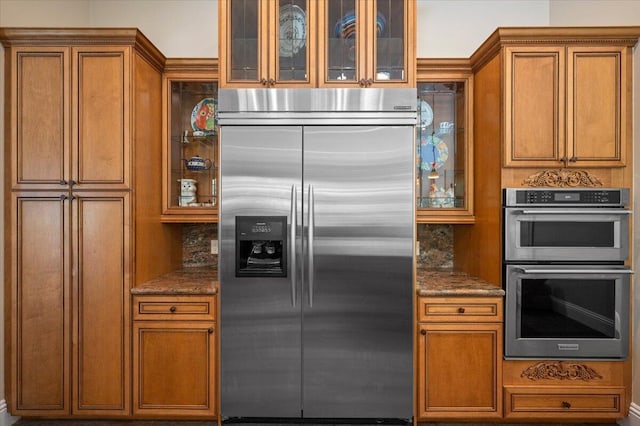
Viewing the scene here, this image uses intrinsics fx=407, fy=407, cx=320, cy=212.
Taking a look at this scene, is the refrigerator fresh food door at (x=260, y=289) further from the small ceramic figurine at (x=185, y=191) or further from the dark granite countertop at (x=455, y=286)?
the dark granite countertop at (x=455, y=286)

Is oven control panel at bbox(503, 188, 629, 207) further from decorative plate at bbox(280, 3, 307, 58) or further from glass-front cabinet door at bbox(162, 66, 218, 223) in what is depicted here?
glass-front cabinet door at bbox(162, 66, 218, 223)

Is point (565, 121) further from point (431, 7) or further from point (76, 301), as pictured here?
point (76, 301)

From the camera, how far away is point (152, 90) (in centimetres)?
276

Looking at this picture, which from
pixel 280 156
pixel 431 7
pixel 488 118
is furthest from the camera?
pixel 431 7

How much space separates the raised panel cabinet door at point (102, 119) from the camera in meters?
2.49

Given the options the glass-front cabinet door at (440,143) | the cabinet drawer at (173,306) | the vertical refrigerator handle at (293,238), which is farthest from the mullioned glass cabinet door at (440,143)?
the cabinet drawer at (173,306)

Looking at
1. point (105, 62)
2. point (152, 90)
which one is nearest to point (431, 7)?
point (152, 90)

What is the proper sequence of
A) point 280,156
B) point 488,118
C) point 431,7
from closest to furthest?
point 280,156, point 488,118, point 431,7

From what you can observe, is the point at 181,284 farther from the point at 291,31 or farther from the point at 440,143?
the point at 440,143

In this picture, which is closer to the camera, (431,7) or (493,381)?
(493,381)

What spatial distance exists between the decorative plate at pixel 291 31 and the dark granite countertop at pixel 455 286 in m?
1.67

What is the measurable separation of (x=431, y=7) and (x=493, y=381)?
9.13ft

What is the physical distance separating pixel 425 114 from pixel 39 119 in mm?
2522

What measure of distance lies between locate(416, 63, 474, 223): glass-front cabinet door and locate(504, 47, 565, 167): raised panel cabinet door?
1.43 ft
